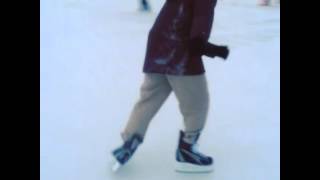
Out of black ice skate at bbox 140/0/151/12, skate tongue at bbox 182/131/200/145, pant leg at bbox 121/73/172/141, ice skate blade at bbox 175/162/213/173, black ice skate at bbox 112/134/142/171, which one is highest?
black ice skate at bbox 140/0/151/12

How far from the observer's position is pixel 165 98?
1.89m

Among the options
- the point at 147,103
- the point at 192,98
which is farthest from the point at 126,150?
the point at 192,98

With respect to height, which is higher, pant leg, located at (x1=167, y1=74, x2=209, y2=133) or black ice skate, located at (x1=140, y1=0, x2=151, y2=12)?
black ice skate, located at (x1=140, y1=0, x2=151, y2=12)

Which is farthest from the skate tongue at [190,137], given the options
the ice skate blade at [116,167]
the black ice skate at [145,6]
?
the black ice skate at [145,6]

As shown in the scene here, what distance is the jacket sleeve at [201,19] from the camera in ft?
6.00

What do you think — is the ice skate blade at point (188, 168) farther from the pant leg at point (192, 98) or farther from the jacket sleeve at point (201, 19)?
the jacket sleeve at point (201, 19)

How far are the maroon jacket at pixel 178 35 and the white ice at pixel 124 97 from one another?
4 centimetres

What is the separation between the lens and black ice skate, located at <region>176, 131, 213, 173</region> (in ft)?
6.30

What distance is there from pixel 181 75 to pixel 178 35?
5.4 inches

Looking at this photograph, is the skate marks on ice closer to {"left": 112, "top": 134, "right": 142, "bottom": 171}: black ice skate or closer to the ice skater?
the ice skater

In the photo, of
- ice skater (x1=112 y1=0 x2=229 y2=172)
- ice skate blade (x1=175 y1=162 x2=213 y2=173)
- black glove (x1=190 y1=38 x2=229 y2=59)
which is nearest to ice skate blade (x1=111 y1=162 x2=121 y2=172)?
ice skater (x1=112 y1=0 x2=229 y2=172)

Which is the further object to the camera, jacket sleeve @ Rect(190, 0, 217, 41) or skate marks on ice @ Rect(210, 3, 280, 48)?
skate marks on ice @ Rect(210, 3, 280, 48)

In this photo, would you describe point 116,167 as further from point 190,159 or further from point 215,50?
point 215,50
